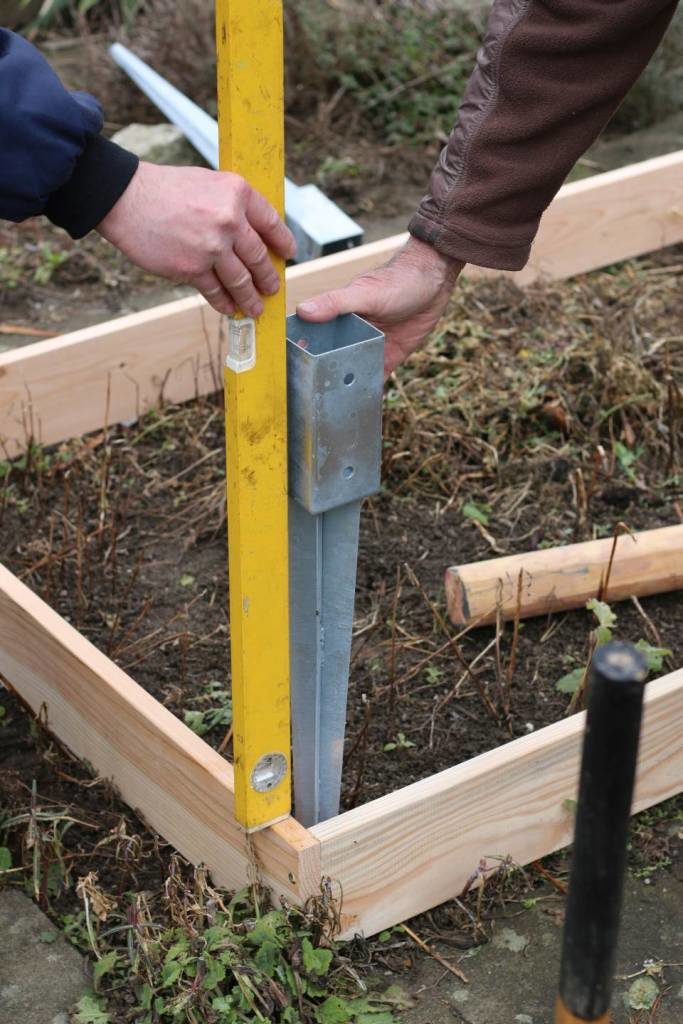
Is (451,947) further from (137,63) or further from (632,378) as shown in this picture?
(137,63)

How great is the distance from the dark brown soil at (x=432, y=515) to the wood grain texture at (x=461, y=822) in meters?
0.24

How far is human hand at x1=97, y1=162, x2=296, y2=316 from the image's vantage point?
1817 mm

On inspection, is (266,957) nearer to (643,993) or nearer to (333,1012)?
(333,1012)

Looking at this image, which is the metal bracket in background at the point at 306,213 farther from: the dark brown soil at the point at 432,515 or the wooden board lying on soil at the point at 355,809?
the wooden board lying on soil at the point at 355,809

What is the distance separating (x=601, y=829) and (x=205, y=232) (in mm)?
1008

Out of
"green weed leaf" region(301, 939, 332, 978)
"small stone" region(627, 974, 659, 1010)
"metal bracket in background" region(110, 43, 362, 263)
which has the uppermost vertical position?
"metal bracket in background" region(110, 43, 362, 263)

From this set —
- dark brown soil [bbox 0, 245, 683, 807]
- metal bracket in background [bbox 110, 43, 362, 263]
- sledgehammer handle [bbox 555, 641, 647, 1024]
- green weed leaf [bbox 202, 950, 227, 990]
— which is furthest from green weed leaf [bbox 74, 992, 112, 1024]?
metal bracket in background [bbox 110, 43, 362, 263]

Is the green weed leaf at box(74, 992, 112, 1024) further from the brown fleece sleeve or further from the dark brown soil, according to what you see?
the brown fleece sleeve

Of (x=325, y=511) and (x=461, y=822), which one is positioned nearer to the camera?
(x=325, y=511)

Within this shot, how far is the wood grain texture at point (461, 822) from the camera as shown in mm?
2275

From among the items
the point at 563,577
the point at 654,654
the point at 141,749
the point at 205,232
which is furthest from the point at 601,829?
the point at 563,577

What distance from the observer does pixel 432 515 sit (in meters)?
3.42

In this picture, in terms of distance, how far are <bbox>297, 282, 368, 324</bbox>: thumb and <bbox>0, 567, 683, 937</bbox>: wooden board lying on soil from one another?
0.80 metres

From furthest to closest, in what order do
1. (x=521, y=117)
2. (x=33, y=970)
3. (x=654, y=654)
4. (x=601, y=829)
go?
(x=654, y=654) < (x=521, y=117) < (x=33, y=970) < (x=601, y=829)
